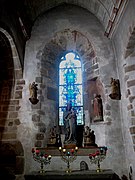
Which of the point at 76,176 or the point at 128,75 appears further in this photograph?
the point at 128,75

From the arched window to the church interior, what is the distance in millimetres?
36

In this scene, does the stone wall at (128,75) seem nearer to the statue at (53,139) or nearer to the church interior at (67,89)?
the church interior at (67,89)

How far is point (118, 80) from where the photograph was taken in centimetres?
682

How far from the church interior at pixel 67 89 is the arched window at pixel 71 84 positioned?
0.04 metres

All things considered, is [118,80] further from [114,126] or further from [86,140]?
[86,140]

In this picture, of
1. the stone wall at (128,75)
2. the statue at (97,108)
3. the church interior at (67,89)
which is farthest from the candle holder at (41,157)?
the stone wall at (128,75)

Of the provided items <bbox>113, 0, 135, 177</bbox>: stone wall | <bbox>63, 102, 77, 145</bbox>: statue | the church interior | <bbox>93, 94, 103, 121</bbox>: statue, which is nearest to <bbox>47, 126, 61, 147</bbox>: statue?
the church interior

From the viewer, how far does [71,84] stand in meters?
7.82

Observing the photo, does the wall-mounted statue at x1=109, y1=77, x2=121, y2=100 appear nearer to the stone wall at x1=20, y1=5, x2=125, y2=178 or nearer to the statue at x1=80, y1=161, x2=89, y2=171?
the stone wall at x1=20, y1=5, x2=125, y2=178

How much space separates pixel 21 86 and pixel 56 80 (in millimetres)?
1382

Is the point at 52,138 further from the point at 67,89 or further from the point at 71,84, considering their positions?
the point at 71,84

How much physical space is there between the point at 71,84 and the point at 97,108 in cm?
154

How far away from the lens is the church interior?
19.6 ft

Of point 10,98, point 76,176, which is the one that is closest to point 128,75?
point 76,176
